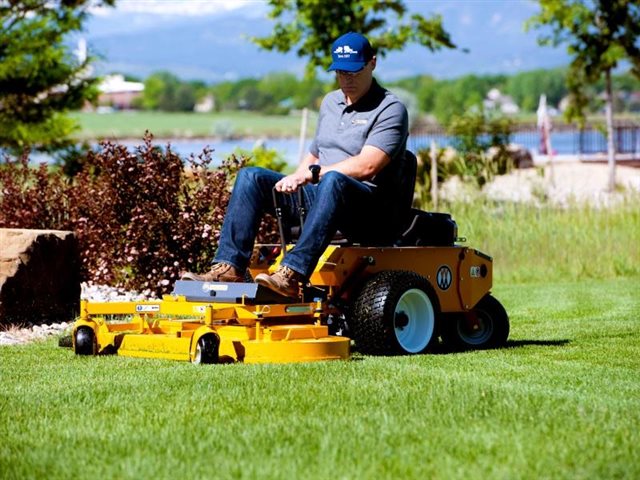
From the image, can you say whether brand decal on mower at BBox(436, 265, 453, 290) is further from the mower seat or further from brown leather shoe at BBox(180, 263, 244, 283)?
brown leather shoe at BBox(180, 263, 244, 283)

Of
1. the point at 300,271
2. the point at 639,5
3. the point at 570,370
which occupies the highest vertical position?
the point at 639,5

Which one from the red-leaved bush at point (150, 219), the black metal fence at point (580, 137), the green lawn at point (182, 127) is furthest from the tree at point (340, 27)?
the green lawn at point (182, 127)

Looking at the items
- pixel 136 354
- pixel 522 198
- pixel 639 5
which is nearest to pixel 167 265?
pixel 136 354

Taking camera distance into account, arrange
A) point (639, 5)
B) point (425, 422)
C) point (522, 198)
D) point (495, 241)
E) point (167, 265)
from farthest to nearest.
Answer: point (639, 5)
point (522, 198)
point (495, 241)
point (167, 265)
point (425, 422)

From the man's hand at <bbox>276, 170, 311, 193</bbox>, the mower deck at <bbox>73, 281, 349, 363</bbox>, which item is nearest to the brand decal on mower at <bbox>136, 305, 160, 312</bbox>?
the mower deck at <bbox>73, 281, 349, 363</bbox>

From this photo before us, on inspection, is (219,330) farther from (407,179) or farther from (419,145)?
(419,145)

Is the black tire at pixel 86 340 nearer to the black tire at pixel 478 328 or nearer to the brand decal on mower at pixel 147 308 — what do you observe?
the brand decal on mower at pixel 147 308

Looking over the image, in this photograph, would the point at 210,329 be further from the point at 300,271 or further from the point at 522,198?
the point at 522,198

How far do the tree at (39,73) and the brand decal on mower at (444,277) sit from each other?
13929 mm

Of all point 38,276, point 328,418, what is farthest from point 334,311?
point 38,276

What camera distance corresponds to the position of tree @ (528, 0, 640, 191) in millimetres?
25516

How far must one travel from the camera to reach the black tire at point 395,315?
7203 mm

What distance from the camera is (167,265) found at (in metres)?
10.3

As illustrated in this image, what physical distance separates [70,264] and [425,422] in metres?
5.05
